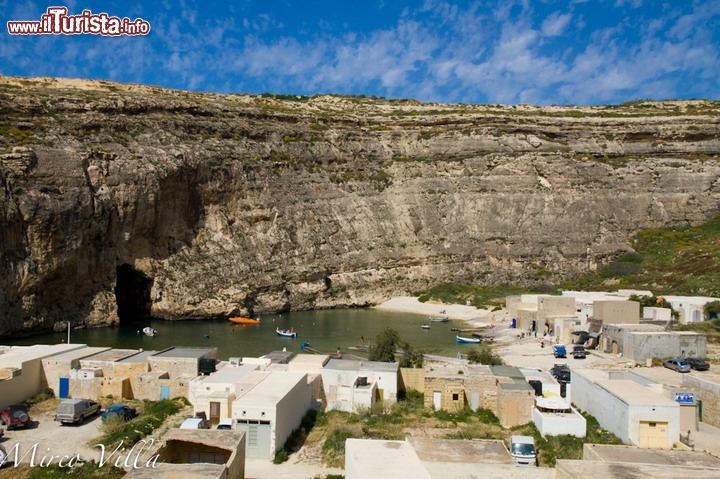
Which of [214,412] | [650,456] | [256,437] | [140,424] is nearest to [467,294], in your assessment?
[214,412]

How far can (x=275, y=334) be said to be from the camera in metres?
46.3

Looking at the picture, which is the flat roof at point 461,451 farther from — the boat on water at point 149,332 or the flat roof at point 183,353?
the boat on water at point 149,332

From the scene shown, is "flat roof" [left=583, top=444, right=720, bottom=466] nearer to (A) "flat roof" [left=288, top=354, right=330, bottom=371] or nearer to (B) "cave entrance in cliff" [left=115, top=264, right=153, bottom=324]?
(A) "flat roof" [left=288, top=354, right=330, bottom=371]

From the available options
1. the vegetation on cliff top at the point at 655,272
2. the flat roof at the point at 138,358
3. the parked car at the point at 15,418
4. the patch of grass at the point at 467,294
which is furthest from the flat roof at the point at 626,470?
the patch of grass at the point at 467,294

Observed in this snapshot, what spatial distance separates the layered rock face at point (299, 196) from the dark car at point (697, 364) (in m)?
33.3

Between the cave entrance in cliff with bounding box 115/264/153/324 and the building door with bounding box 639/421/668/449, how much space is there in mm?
45013

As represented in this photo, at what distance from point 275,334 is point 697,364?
28065mm

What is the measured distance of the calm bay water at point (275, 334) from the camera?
131 feet

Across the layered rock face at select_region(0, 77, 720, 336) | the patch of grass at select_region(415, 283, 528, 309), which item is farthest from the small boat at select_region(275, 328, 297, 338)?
the patch of grass at select_region(415, 283, 528, 309)

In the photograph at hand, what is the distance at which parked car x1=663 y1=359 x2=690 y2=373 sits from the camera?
93.5ft

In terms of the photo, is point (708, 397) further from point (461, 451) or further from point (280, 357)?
point (280, 357)

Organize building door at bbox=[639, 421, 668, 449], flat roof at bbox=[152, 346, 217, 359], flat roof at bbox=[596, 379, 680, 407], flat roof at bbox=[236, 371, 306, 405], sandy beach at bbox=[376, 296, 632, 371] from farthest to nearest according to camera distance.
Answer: sandy beach at bbox=[376, 296, 632, 371] < flat roof at bbox=[152, 346, 217, 359] < flat roof at bbox=[236, 371, 306, 405] < flat roof at bbox=[596, 379, 680, 407] < building door at bbox=[639, 421, 668, 449]

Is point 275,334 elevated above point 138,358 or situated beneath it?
situated beneath

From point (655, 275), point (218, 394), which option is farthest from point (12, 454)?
point (655, 275)
